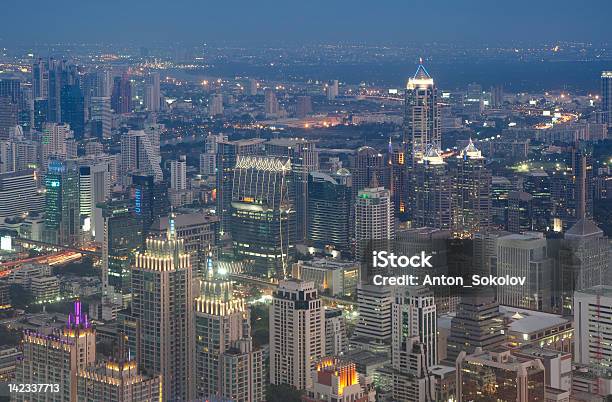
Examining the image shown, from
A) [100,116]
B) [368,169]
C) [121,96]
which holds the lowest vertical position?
[368,169]

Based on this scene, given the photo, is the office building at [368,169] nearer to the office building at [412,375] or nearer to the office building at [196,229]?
the office building at [196,229]

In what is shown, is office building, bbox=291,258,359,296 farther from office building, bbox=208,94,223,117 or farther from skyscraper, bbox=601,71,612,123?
office building, bbox=208,94,223,117

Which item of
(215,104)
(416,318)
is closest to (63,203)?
(416,318)

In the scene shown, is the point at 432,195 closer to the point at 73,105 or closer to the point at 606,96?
the point at 606,96

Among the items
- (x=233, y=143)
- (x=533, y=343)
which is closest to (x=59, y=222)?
(x=233, y=143)

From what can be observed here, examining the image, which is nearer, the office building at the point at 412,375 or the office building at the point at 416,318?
the office building at the point at 412,375

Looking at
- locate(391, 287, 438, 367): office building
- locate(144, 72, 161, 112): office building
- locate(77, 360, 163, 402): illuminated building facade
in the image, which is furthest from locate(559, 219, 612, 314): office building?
locate(144, 72, 161, 112): office building

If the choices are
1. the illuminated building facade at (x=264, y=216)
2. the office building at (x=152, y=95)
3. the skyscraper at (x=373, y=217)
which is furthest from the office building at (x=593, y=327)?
the office building at (x=152, y=95)
